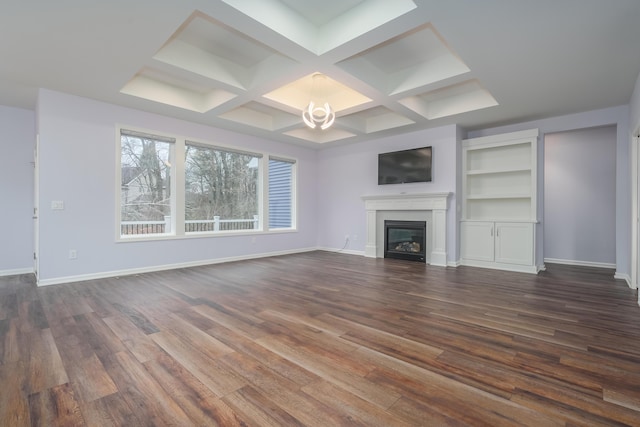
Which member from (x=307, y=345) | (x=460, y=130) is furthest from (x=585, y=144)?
(x=307, y=345)

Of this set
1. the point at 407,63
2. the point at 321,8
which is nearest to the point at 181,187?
the point at 321,8

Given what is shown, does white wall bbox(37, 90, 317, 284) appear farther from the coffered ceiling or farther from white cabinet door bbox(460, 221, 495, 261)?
white cabinet door bbox(460, 221, 495, 261)

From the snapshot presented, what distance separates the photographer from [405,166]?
19.8ft

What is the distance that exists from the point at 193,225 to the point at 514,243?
223 inches

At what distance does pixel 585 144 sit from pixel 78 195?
28.6 feet

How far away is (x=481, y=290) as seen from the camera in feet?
12.4

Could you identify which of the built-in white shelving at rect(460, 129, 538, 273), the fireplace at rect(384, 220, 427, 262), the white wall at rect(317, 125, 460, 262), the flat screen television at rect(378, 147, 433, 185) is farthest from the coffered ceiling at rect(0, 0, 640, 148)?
the fireplace at rect(384, 220, 427, 262)

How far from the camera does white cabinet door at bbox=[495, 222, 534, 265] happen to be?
495 cm

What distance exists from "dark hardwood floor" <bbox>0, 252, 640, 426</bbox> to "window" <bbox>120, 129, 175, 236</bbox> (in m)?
1.36

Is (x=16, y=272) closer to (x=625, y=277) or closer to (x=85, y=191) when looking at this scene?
(x=85, y=191)

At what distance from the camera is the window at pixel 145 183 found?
4.72 metres

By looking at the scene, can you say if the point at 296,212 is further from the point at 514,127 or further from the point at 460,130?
the point at 514,127

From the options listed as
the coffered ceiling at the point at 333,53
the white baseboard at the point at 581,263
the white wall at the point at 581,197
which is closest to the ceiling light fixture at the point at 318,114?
the coffered ceiling at the point at 333,53

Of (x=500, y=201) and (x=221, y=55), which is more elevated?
(x=221, y=55)
